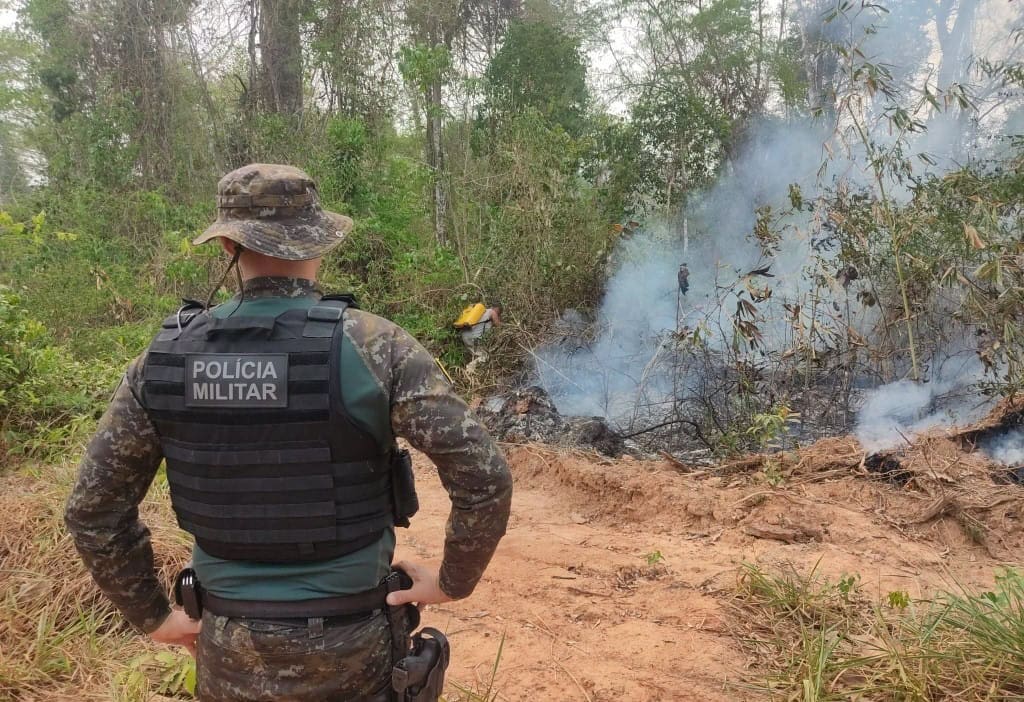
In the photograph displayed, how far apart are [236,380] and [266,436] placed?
135 mm

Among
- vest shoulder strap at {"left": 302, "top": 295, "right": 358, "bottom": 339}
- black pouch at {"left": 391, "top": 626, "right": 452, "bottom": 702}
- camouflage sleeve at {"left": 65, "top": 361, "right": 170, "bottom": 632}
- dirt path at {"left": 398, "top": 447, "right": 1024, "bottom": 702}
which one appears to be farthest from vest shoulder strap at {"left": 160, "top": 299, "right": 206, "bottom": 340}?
dirt path at {"left": 398, "top": 447, "right": 1024, "bottom": 702}

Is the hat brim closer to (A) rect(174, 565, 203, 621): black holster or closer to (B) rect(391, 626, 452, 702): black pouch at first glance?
(A) rect(174, 565, 203, 621): black holster

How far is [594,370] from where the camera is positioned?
7.95 meters

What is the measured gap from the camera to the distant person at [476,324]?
28.6ft

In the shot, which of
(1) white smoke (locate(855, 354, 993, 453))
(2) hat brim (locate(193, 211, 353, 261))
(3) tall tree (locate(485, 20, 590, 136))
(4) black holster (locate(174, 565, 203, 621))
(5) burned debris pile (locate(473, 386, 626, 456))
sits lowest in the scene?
(5) burned debris pile (locate(473, 386, 626, 456))

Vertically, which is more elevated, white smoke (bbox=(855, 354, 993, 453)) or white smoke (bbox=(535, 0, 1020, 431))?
white smoke (bbox=(535, 0, 1020, 431))

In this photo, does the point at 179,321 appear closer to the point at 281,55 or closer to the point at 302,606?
the point at 302,606

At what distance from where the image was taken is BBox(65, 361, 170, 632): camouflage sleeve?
5.20 feet

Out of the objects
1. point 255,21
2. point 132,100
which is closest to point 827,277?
point 255,21

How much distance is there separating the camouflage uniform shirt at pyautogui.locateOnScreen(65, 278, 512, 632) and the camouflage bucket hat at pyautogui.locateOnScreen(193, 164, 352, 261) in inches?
3.8

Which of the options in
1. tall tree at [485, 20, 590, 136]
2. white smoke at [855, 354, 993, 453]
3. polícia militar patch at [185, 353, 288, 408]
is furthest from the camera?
tall tree at [485, 20, 590, 136]

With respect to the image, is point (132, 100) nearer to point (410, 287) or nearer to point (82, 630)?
point (410, 287)

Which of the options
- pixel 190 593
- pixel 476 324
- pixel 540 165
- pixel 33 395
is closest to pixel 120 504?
pixel 190 593

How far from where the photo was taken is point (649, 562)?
399cm
